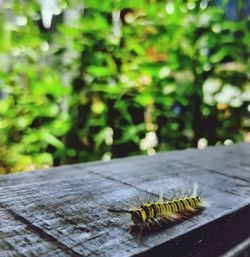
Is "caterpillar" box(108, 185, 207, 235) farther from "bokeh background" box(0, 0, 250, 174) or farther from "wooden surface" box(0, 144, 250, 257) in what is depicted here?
"bokeh background" box(0, 0, 250, 174)

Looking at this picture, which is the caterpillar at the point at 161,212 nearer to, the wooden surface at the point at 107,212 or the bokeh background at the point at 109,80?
the wooden surface at the point at 107,212

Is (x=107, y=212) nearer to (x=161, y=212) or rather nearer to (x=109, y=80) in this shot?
(x=161, y=212)

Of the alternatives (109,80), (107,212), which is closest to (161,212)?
(107,212)

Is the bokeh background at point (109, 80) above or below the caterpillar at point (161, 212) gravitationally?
above

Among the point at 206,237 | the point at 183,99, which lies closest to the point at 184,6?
the point at 183,99

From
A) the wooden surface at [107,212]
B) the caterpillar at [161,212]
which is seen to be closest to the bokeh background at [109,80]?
the wooden surface at [107,212]

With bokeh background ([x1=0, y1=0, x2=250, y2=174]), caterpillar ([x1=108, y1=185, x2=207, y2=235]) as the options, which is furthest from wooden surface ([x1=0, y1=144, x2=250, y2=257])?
bokeh background ([x1=0, y1=0, x2=250, y2=174])
